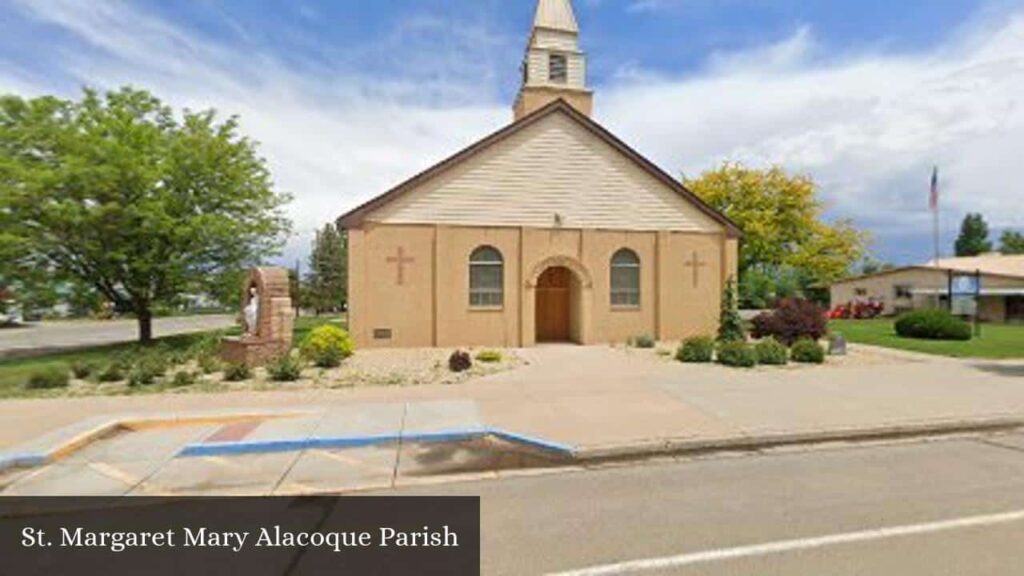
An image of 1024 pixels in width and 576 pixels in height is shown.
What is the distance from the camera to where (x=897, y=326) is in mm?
23359

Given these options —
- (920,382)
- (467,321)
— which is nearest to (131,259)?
(467,321)

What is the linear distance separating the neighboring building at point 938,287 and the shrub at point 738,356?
91.0ft

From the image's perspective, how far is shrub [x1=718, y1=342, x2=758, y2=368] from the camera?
46.1 feet

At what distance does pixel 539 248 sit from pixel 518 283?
1.48m

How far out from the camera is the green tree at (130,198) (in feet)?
59.3

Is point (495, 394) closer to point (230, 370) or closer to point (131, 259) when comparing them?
point (230, 370)

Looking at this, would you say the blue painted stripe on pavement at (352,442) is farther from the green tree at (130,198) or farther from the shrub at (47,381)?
the green tree at (130,198)

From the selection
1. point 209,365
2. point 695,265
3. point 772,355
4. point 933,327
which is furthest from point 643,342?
point 209,365

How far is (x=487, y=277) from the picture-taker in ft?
64.3

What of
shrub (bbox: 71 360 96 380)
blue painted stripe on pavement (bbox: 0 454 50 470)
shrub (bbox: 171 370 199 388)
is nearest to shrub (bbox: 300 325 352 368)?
shrub (bbox: 171 370 199 388)

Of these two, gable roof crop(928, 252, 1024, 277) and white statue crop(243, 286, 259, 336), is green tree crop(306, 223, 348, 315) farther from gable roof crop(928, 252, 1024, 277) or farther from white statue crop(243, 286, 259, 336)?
gable roof crop(928, 252, 1024, 277)

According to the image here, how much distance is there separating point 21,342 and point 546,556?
35.2m

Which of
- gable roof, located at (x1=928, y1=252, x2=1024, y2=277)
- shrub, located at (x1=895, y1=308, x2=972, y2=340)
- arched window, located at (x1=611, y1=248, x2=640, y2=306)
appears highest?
gable roof, located at (x1=928, y1=252, x2=1024, y2=277)

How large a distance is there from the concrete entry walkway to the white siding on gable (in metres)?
7.85
